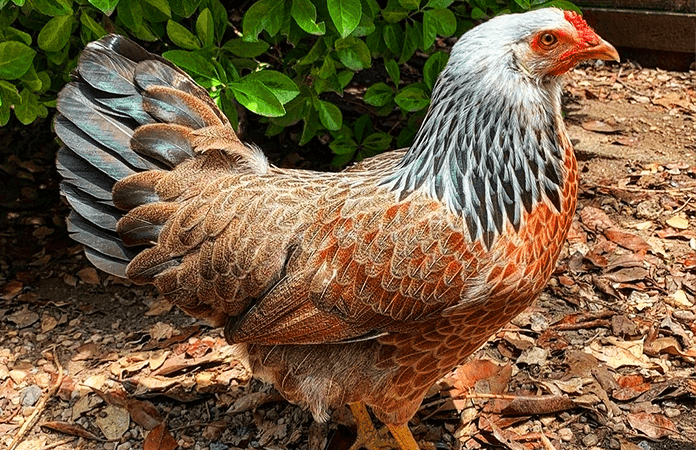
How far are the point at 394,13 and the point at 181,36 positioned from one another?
1.07 meters

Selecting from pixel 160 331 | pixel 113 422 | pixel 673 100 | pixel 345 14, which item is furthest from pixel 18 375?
pixel 673 100

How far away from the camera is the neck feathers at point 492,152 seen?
9.27ft

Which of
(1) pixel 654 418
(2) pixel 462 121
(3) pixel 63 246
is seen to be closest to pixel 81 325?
(3) pixel 63 246

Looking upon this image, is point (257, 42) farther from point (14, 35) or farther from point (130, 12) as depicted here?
point (14, 35)

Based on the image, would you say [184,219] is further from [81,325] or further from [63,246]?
[63,246]

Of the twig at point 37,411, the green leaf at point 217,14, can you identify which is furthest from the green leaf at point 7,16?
the twig at point 37,411

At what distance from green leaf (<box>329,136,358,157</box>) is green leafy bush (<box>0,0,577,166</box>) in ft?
0.99

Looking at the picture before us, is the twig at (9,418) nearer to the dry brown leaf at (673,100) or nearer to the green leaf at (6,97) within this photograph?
the green leaf at (6,97)

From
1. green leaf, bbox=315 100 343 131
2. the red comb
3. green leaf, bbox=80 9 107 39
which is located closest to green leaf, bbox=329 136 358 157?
green leaf, bbox=315 100 343 131

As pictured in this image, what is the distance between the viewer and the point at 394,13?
→ 386 cm

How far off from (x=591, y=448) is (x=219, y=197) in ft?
6.49

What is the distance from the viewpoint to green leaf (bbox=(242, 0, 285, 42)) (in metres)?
3.50

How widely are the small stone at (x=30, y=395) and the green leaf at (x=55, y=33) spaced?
1.70 meters

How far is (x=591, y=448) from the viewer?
3.40 meters
